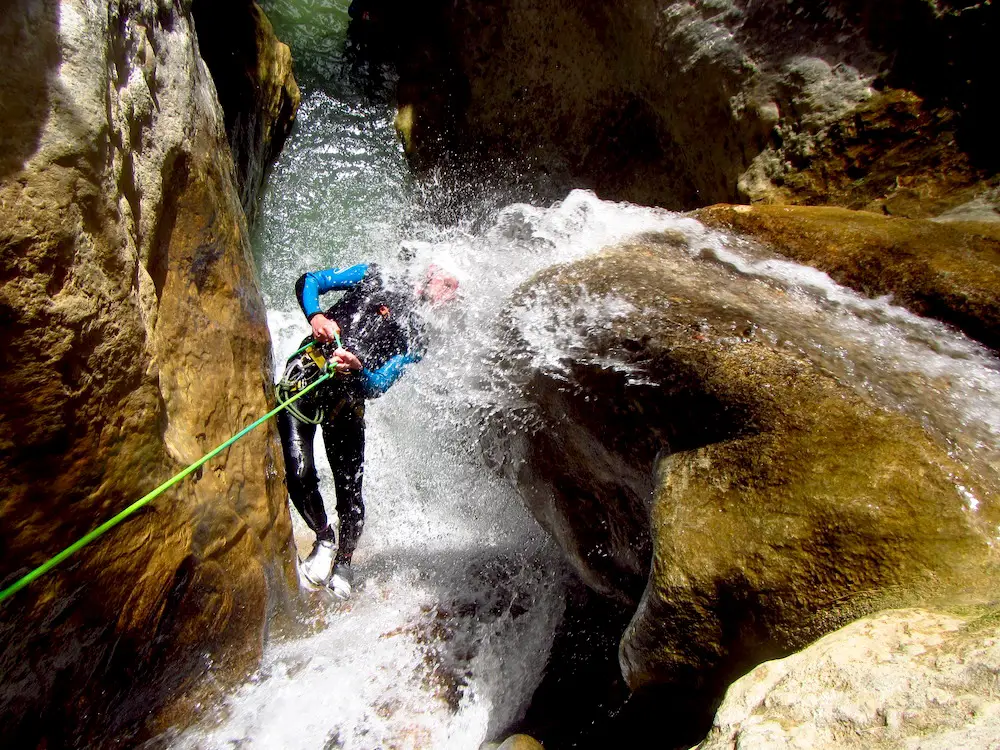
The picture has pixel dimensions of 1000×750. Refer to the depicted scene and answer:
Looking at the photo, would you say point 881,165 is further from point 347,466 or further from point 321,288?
point 347,466

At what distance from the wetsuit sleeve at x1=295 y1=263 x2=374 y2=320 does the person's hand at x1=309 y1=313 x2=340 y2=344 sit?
15 cm

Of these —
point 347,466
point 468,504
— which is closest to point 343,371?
point 347,466

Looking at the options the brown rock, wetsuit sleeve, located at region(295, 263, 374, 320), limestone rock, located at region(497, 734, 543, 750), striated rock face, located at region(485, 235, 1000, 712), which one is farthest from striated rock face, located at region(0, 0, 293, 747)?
the brown rock

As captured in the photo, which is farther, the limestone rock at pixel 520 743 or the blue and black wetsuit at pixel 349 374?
the blue and black wetsuit at pixel 349 374

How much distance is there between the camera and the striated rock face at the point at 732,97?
295 centimetres

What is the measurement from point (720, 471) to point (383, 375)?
5.28 feet

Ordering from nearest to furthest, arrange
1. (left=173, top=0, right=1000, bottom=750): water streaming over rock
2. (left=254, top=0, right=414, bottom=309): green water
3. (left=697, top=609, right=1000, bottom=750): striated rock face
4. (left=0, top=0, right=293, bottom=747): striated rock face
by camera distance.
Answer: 1. (left=697, top=609, right=1000, bottom=750): striated rock face
2. (left=0, top=0, right=293, bottom=747): striated rock face
3. (left=173, top=0, right=1000, bottom=750): water streaming over rock
4. (left=254, top=0, right=414, bottom=309): green water

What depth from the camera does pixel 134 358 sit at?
1767mm

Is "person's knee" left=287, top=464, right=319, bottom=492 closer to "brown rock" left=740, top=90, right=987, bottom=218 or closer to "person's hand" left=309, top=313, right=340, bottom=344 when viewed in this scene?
"person's hand" left=309, top=313, right=340, bottom=344

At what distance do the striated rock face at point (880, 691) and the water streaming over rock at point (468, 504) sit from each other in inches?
22.3

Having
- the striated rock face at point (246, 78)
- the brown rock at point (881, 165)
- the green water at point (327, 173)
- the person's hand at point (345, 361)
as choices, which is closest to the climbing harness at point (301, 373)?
the person's hand at point (345, 361)

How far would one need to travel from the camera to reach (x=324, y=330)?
2842 millimetres

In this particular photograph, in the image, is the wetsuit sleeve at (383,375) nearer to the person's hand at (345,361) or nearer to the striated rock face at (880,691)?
the person's hand at (345,361)

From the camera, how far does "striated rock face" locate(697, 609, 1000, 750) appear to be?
101cm
